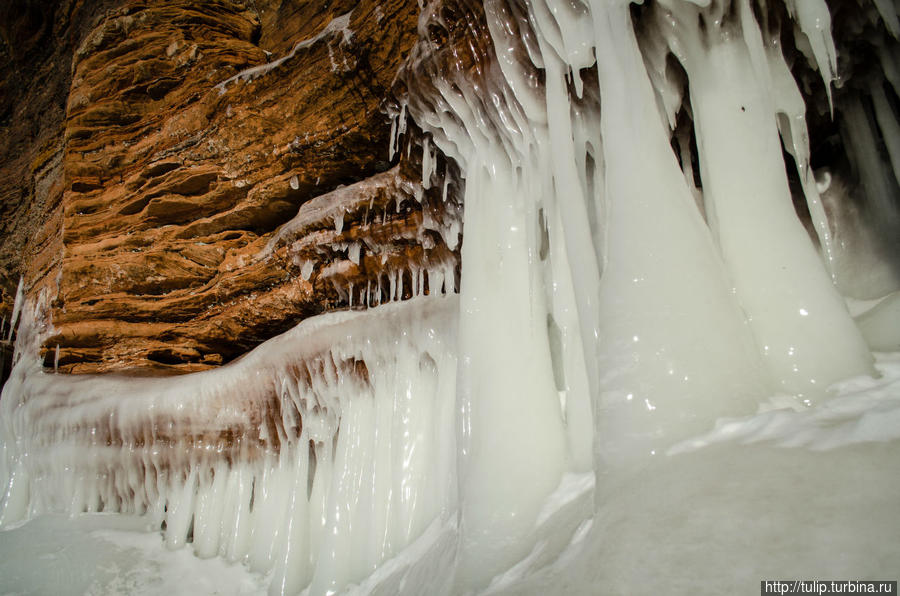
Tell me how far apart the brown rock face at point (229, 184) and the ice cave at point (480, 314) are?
3cm

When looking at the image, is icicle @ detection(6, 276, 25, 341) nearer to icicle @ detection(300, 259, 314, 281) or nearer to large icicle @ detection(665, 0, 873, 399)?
icicle @ detection(300, 259, 314, 281)

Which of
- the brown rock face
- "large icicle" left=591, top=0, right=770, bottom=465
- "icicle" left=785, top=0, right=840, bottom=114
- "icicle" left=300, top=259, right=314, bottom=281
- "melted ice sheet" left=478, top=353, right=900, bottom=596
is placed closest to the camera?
"melted ice sheet" left=478, top=353, right=900, bottom=596

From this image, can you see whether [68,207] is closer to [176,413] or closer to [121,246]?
[121,246]

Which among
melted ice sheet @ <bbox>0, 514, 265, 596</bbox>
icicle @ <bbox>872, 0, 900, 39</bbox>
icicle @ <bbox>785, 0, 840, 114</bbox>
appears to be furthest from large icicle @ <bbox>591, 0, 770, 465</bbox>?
melted ice sheet @ <bbox>0, 514, 265, 596</bbox>

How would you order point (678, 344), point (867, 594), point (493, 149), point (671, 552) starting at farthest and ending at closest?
point (493, 149), point (678, 344), point (671, 552), point (867, 594)

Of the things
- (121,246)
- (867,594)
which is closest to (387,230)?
(121,246)

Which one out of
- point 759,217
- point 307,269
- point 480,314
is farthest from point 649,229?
point 307,269

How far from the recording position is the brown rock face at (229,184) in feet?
11.3

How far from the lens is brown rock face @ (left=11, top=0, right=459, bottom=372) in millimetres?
3449

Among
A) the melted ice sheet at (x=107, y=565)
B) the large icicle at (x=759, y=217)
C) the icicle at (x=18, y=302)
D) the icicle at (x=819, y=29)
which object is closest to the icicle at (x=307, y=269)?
the melted ice sheet at (x=107, y=565)

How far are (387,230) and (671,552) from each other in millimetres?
2751

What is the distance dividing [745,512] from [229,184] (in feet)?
13.9

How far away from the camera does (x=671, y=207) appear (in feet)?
5.24

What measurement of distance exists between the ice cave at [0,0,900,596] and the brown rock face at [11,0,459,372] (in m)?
0.03
